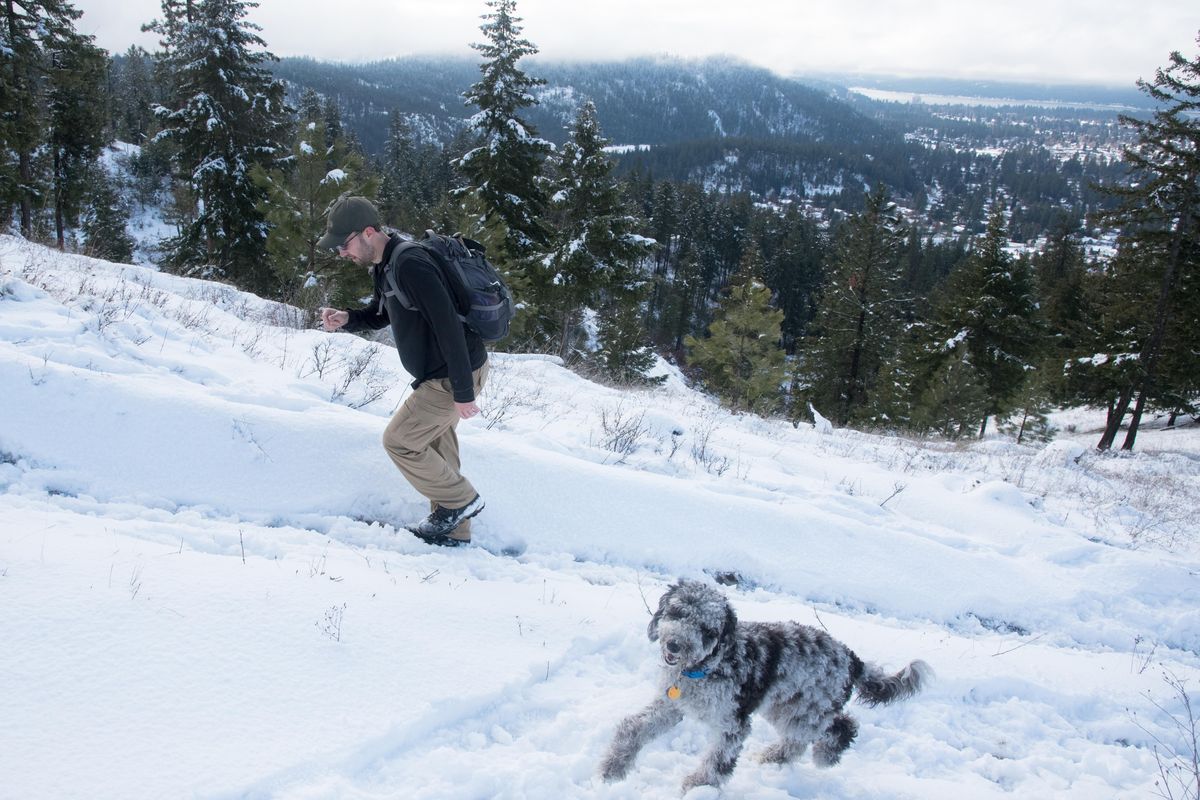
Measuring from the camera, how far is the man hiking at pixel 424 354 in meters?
3.69

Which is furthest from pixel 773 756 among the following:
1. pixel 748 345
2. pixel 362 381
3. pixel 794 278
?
pixel 794 278

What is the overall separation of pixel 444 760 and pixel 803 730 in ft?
5.67

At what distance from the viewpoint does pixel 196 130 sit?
21.4 metres

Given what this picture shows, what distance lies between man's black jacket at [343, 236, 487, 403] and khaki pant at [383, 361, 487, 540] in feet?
0.40

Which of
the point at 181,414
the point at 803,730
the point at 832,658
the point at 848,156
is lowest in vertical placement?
the point at 803,730

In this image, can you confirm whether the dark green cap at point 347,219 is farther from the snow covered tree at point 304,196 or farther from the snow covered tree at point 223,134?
the snow covered tree at point 223,134

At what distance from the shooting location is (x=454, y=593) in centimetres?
386

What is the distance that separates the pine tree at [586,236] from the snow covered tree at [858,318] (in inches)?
485

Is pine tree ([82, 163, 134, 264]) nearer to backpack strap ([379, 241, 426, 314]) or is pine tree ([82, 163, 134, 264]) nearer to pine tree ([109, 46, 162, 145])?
pine tree ([109, 46, 162, 145])

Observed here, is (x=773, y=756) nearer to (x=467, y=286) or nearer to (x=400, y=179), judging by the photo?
(x=467, y=286)

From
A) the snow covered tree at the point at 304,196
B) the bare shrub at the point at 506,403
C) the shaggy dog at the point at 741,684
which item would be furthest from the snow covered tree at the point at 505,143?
the shaggy dog at the point at 741,684

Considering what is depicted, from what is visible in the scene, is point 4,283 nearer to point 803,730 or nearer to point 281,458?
point 281,458

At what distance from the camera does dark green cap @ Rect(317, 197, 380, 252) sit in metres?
3.72

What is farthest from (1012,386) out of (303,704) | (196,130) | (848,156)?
(848,156)
